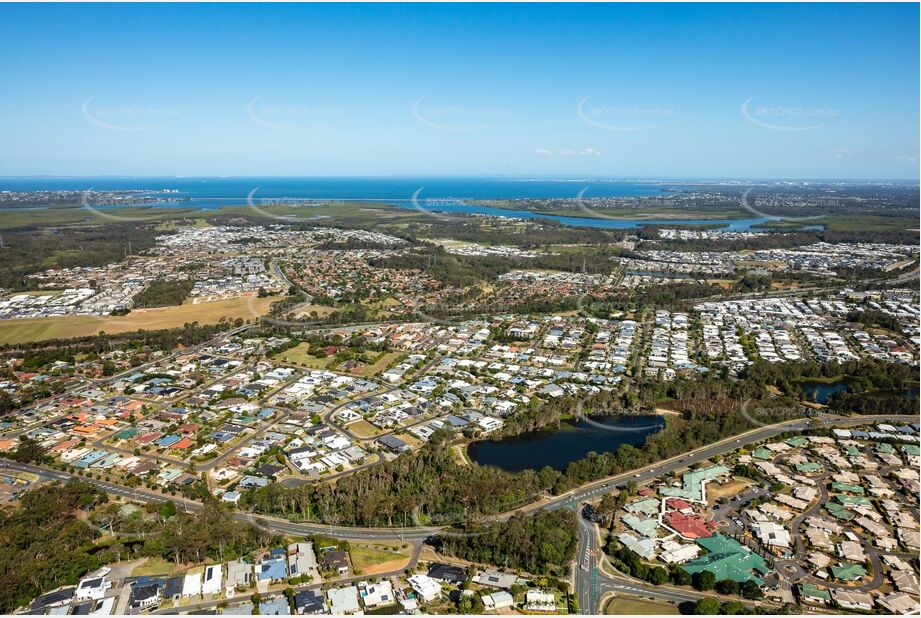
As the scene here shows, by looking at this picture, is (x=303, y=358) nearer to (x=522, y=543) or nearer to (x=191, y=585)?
(x=191, y=585)

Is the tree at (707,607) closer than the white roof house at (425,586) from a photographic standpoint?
Yes

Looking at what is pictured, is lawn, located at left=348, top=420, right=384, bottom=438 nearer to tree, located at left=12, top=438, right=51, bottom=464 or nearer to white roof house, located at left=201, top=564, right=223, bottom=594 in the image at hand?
white roof house, located at left=201, top=564, right=223, bottom=594

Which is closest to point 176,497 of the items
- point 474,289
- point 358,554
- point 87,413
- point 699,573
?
point 358,554

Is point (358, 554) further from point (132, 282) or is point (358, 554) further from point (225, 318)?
point (132, 282)

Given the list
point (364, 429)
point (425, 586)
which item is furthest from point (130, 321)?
point (425, 586)

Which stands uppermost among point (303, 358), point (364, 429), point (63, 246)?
point (63, 246)

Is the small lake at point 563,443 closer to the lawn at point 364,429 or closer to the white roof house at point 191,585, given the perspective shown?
the lawn at point 364,429

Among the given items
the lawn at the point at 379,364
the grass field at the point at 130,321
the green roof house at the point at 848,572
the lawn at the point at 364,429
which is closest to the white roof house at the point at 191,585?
the lawn at the point at 364,429
